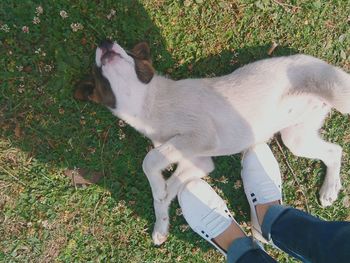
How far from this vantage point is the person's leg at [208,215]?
18.4 ft

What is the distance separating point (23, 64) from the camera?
5.57 meters

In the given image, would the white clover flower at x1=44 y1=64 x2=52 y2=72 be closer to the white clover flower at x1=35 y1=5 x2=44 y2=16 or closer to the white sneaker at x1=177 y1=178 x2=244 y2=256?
the white clover flower at x1=35 y1=5 x2=44 y2=16

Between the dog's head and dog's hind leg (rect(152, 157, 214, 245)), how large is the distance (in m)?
1.16

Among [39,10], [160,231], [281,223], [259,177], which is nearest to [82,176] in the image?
[160,231]

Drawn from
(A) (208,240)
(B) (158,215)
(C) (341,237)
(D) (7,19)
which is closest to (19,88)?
(D) (7,19)

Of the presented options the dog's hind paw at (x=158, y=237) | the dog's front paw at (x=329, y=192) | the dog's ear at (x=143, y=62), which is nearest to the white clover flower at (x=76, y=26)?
the dog's ear at (x=143, y=62)

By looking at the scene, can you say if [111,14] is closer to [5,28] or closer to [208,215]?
[5,28]

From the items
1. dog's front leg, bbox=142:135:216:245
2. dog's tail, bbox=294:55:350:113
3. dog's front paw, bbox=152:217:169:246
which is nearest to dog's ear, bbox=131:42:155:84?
dog's front leg, bbox=142:135:216:245

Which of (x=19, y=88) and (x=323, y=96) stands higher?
(x=19, y=88)

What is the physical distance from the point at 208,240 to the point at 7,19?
11.5ft

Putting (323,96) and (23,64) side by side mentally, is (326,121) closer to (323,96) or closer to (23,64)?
(323,96)

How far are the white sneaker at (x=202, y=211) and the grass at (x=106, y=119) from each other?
0.80ft

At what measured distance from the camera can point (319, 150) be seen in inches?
222

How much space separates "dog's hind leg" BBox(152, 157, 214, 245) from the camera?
554 centimetres
